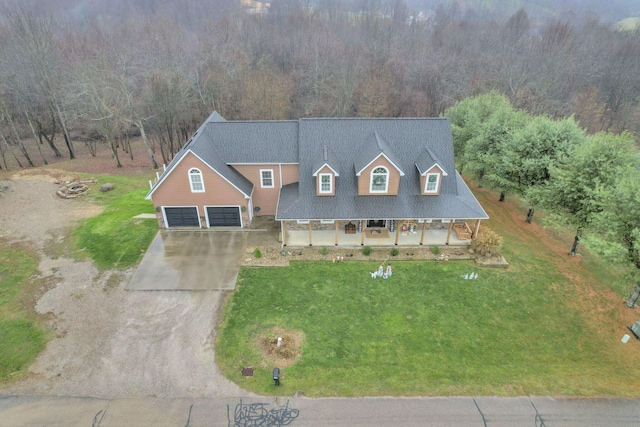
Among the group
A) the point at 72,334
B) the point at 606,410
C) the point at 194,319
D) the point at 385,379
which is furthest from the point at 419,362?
the point at 72,334

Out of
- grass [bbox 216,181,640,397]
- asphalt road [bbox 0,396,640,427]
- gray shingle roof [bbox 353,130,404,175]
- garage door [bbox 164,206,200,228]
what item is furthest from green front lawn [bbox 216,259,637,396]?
garage door [bbox 164,206,200,228]

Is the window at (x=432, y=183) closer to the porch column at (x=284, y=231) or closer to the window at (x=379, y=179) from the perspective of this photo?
the window at (x=379, y=179)

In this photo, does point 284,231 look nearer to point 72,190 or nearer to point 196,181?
point 196,181

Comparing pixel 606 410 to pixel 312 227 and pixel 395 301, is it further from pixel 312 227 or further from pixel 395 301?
pixel 312 227

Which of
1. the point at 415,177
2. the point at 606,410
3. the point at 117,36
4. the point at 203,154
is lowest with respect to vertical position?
the point at 606,410

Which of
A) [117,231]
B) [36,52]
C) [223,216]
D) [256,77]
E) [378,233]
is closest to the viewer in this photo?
[378,233]

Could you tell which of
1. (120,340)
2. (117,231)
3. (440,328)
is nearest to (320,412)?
(440,328)
